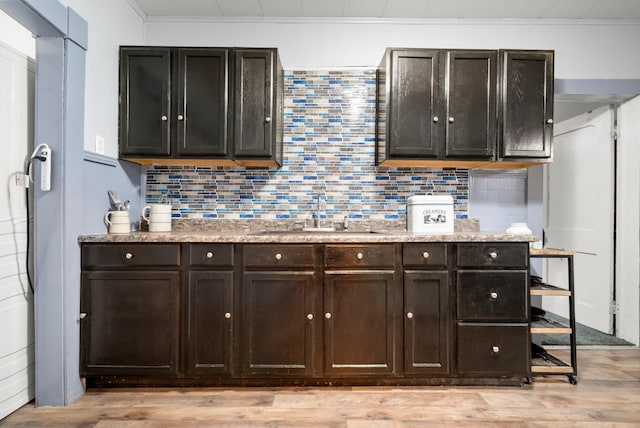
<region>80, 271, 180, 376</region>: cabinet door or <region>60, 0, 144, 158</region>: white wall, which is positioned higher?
<region>60, 0, 144, 158</region>: white wall

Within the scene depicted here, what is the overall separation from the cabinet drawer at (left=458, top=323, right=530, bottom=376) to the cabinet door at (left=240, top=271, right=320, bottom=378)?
894 millimetres

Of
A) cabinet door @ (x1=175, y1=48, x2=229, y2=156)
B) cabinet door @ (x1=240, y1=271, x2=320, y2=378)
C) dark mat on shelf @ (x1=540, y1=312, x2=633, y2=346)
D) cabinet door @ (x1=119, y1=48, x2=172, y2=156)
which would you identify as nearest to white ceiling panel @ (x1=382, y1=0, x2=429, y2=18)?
cabinet door @ (x1=175, y1=48, x2=229, y2=156)

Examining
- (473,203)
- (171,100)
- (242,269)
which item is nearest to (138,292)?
(242,269)

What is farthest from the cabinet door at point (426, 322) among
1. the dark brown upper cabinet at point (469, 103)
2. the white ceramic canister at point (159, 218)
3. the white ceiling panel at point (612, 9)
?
the white ceiling panel at point (612, 9)

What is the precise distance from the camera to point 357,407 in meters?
1.98

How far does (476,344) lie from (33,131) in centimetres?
285

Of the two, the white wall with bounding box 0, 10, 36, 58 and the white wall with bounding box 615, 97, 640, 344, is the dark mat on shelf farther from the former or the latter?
the white wall with bounding box 0, 10, 36, 58

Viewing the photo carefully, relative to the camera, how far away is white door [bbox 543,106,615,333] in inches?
124

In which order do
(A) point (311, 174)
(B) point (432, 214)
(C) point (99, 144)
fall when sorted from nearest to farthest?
(C) point (99, 144) < (B) point (432, 214) < (A) point (311, 174)

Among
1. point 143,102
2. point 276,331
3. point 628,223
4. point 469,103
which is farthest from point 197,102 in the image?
point 628,223

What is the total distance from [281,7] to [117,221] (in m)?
1.92

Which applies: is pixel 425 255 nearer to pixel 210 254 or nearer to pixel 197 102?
pixel 210 254

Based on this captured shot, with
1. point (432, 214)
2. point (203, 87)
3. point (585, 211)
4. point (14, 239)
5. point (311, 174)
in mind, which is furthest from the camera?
point (585, 211)

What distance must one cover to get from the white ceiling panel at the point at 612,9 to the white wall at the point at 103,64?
3.44 meters
